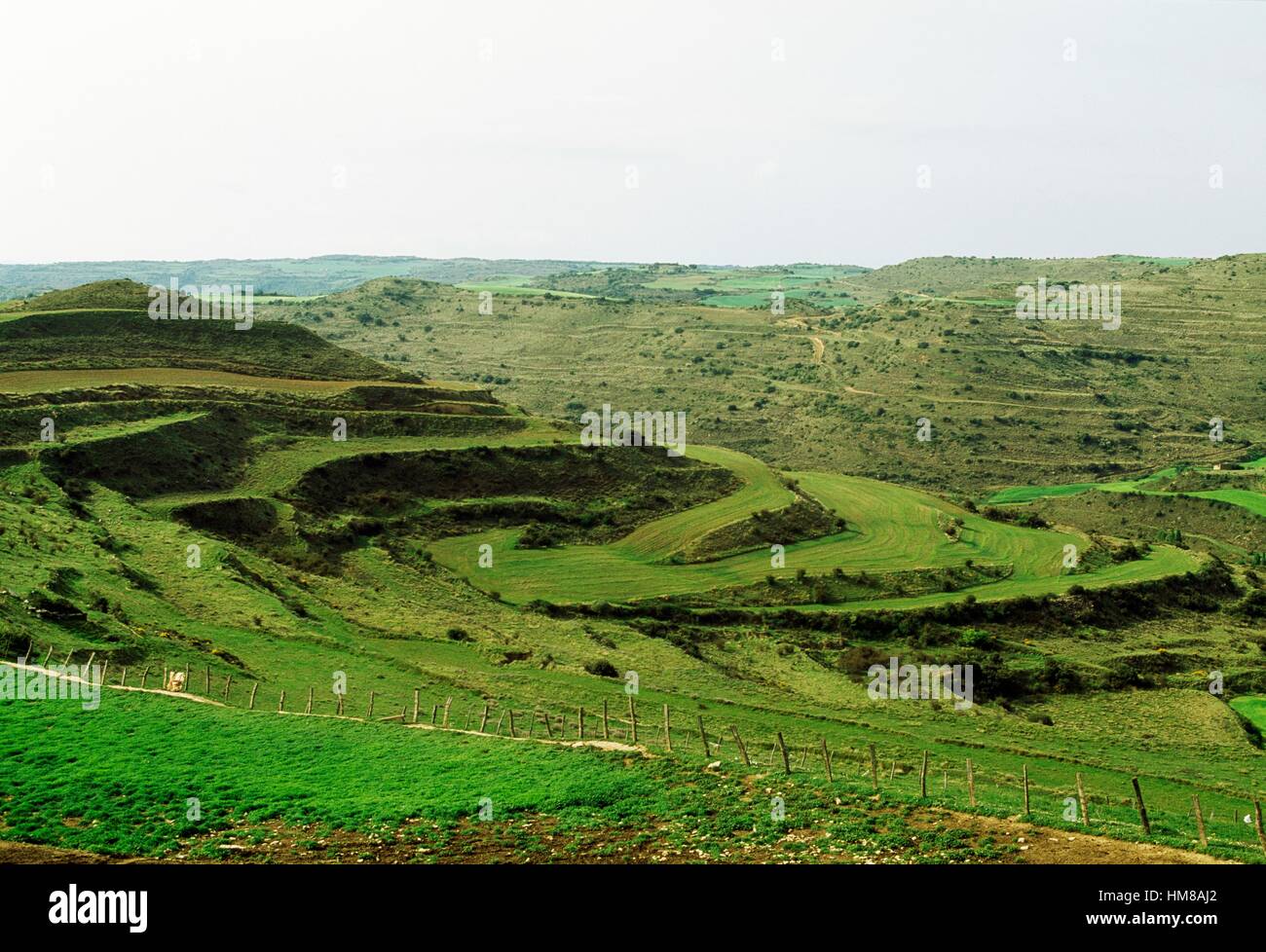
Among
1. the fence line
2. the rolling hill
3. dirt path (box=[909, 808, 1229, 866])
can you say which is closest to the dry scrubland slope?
the rolling hill

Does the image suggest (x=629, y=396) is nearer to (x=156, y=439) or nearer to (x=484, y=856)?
(x=156, y=439)

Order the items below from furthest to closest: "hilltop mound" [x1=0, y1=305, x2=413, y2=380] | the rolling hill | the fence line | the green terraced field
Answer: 1. "hilltop mound" [x1=0, y1=305, x2=413, y2=380]
2. the green terraced field
3. the fence line
4. the rolling hill

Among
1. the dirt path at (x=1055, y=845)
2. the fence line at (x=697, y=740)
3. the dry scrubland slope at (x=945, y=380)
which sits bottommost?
the fence line at (x=697, y=740)

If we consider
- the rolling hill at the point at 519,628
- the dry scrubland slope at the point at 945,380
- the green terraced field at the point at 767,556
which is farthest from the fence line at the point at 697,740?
the dry scrubland slope at the point at 945,380

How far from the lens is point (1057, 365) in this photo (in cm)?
16112

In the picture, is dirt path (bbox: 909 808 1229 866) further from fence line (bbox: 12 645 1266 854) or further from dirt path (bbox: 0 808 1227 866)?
fence line (bbox: 12 645 1266 854)

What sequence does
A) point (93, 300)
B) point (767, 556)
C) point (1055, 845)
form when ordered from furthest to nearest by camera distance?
point (93, 300) → point (767, 556) → point (1055, 845)

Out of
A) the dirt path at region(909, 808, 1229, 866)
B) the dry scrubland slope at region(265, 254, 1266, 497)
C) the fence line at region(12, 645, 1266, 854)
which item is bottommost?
the fence line at region(12, 645, 1266, 854)

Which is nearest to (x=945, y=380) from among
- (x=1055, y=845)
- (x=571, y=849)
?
(x=1055, y=845)

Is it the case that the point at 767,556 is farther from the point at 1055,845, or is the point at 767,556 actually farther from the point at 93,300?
the point at 93,300

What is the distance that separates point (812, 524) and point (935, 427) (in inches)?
2704

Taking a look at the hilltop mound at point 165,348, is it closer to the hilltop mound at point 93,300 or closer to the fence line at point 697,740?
the hilltop mound at point 93,300

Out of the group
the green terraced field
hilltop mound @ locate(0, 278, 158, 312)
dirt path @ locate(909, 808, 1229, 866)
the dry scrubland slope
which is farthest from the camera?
the dry scrubland slope

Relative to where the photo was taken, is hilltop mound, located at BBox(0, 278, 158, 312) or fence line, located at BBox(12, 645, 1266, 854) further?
hilltop mound, located at BBox(0, 278, 158, 312)
